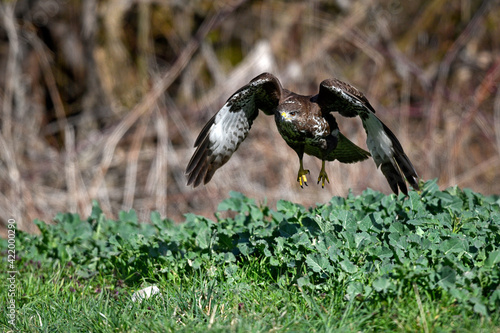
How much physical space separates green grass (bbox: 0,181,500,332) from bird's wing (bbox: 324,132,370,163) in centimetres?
55

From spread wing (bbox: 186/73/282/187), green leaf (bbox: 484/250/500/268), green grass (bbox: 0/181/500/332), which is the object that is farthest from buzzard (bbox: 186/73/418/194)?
green leaf (bbox: 484/250/500/268)

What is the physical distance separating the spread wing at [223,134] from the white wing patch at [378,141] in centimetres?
70

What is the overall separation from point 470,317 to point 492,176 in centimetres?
569

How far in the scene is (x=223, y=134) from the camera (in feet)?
14.9

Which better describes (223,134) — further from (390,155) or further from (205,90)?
(205,90)

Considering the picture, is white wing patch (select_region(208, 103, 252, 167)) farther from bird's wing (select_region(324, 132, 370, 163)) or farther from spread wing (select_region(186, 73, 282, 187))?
bird's wing (select_region(324, 132, 370, 163))

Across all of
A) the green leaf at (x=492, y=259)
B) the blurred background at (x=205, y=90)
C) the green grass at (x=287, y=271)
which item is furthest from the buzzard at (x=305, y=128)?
the blurred background at (x=205, y=90)

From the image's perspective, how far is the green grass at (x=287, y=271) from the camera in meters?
2.77

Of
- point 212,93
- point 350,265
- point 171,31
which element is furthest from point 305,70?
point 350,265

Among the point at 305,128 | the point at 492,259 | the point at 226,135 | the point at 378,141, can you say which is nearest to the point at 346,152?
the point at 378,141

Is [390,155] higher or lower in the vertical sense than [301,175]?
lower

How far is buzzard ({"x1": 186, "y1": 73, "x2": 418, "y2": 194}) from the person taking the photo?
4043mm

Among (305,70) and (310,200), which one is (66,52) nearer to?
(305,70)

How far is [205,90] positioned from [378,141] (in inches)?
184
